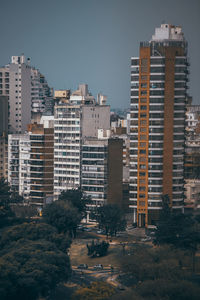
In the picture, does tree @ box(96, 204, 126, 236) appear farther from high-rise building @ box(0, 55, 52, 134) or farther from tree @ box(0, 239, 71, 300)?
high-rise building @ box(0, 55, 52, 134)

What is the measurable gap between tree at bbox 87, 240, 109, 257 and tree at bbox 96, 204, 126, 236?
22.8 feet

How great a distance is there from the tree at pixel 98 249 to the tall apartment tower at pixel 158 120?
1263cm

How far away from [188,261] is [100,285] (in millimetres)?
12645

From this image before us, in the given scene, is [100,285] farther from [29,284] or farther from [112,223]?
[112,223]

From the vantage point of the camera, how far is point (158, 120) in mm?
84312

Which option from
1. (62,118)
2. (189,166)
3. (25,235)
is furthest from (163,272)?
(62,118)

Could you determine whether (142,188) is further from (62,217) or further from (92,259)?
(92,259)

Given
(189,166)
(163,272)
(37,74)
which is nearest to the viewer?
(163,272)

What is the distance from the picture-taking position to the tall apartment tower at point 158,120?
83.6m

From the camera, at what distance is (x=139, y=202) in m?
85.9

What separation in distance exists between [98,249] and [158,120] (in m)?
19.6

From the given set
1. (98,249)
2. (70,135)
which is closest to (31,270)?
(98,249)

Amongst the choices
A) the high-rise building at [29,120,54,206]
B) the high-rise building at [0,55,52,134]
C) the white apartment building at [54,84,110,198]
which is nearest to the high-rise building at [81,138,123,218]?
the white apartment building at [54,84,110,198]

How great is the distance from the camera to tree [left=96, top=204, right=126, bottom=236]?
8138cm
